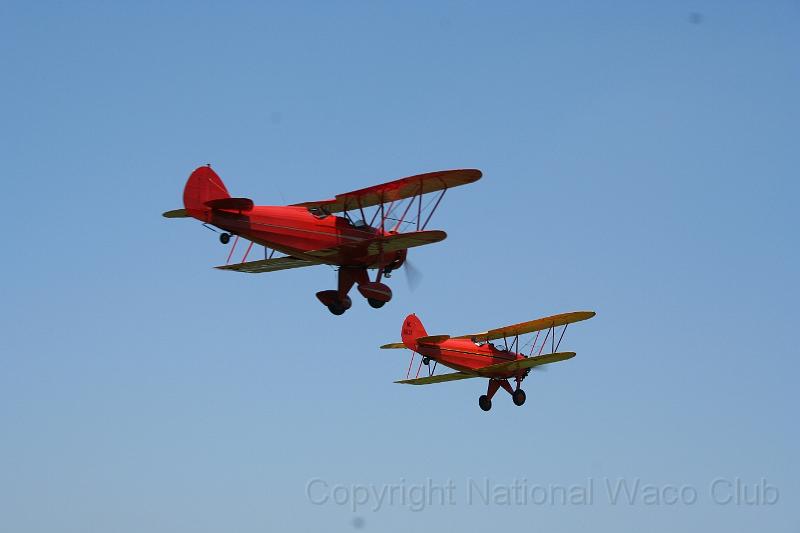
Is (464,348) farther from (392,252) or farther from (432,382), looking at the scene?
(392,252)

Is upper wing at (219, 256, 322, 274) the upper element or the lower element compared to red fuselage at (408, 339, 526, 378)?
lower

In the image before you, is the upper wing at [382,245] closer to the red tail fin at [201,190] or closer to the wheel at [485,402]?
the red tail fin at [201,190]

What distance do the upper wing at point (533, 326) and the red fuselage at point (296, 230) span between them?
35.4ft

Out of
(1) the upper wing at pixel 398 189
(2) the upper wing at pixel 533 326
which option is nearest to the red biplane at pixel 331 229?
(1) the upper wing at pixel 398 189

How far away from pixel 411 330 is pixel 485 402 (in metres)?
4.09

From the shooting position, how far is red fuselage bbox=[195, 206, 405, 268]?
31.6 metres

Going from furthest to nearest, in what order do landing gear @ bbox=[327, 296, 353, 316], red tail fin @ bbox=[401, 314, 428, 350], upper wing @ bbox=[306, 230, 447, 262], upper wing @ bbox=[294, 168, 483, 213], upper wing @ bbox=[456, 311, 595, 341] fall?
red tail fin @ bbox=[401, 314, 428, 350] < upper wing @ bbox=[456, 311, 595, 341] < landing gear @ bbox=[327, 296, 353, 316] < upper wing @ bbox=[294, 168, 483, 213] < upper wing @ bbox=[306, 230, 447, 262]

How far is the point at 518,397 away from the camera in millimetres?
44906

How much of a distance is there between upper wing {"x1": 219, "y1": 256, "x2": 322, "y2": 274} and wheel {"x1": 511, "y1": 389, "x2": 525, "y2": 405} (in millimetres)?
13112

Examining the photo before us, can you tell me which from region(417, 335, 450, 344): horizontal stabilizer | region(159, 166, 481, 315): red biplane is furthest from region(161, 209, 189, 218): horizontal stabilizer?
region(417, 335, 450, 344): horizontal stabilizer

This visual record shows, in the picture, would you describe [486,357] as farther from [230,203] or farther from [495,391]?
[230,203]

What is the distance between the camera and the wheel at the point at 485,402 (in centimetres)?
4516

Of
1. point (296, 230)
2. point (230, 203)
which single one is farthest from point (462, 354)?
point (230, 203)

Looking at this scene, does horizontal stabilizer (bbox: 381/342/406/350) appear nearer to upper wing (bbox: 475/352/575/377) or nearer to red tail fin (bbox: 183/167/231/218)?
upper wing (bbox: 475/352/575/377)
